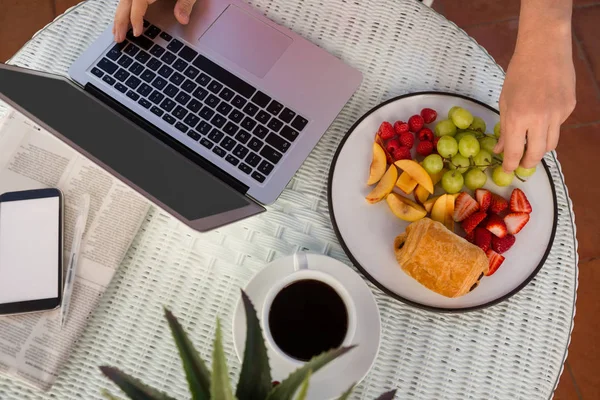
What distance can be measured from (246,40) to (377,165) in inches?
12.4

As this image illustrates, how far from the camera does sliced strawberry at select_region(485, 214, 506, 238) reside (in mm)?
714

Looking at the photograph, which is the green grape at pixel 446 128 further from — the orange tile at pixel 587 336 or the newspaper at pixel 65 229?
the orange tile at pixel 587 336

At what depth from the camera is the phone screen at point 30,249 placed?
27.1 inches

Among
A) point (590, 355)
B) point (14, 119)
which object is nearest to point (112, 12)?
point (14, 119)

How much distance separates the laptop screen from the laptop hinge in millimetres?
38

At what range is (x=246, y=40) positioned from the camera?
843 mm

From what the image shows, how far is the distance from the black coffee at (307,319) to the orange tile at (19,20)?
147 centimetres

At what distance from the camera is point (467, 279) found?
66 centimetres

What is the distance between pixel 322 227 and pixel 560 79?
15.5 inches

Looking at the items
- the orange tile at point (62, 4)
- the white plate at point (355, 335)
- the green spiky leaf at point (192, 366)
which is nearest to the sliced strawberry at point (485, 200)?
the white plate at point (355, 335)

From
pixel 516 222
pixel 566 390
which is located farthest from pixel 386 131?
pixel 566 390

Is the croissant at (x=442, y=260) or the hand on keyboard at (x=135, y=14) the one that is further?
the hand on keyboard at (x=135, y=14)

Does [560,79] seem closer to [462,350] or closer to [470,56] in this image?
[470,56]

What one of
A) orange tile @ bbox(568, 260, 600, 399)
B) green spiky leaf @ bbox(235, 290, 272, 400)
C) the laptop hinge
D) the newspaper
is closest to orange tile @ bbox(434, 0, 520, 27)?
orange tile @ bbox(568, 260, 600, 399)
